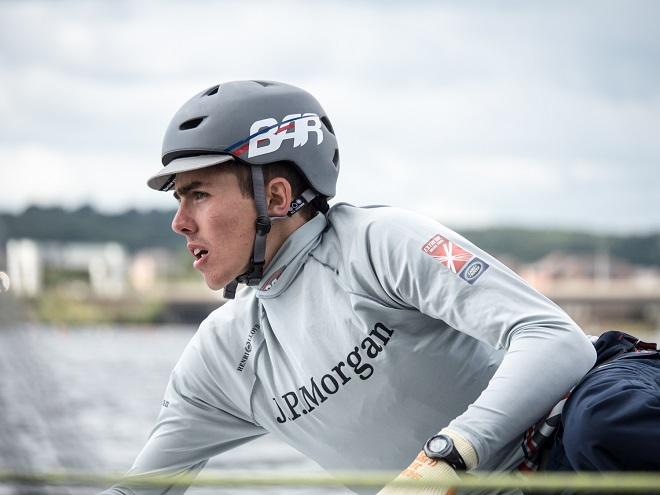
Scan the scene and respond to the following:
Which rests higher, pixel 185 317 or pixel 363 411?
pixel 363 411

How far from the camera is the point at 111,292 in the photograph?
10062cm

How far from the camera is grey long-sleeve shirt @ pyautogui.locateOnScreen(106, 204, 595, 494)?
3006 millimetres

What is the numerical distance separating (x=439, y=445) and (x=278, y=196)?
1.29m

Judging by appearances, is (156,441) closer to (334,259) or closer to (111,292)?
(334,259)

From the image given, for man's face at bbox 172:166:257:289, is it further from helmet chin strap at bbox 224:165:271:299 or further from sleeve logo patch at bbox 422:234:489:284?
sleeve logo patch at bbox 422:234:489:284

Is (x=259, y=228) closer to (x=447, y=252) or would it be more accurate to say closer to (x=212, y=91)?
(x=212, y=91)

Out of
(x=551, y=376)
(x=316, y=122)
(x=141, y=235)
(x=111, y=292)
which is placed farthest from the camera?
(x=111, y=292)

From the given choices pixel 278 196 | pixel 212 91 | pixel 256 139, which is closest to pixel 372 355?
pixel 278 196

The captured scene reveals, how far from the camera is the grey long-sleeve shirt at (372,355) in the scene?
3.01 meters

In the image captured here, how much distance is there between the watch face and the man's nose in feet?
4.03

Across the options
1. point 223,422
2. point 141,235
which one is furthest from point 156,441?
point 141,235

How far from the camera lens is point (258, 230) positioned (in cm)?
368

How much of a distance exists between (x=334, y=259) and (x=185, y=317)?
10140 cm

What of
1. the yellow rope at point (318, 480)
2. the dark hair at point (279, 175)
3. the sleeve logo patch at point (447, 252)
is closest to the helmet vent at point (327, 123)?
the dark hair at point (279, 175)
